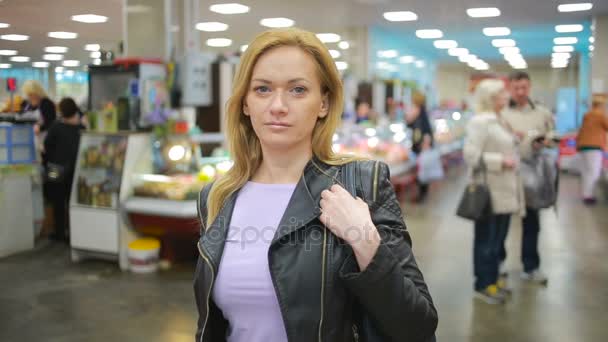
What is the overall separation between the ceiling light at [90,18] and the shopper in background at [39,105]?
657 mm

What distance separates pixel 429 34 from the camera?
15.4 m

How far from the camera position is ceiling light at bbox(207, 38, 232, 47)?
14731 millimetres

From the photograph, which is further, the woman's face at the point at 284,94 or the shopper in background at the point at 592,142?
the shopper in background at the point at 592,142

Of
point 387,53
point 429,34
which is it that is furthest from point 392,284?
point 387,53

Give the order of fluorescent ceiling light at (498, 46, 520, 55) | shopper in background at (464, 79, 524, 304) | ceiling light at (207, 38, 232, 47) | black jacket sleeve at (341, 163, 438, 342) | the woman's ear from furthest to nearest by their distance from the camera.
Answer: fluorescent ceiling light at (498, 46, 520, 55) < ceiling light at (207, 38, 232, 47) < shopper in background at (464, 79, 524, 304) < the woman's ear < black jacket sleeve at (341, 163, 438, 342)

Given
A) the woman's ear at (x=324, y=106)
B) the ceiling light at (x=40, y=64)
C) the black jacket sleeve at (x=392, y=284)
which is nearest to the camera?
the black jacket sleeve at (x=392, y=284)

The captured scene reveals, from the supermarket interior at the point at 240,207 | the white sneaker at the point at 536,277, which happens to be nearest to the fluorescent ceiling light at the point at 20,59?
the supermarket interior at the point at 240,207

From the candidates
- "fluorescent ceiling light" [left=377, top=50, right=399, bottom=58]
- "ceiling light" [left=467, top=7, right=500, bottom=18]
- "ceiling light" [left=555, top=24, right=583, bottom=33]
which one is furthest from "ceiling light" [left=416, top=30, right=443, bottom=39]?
"ceiling light" [left=467, top=7, right=500, bottom=18]

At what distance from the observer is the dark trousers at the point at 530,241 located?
197 inches

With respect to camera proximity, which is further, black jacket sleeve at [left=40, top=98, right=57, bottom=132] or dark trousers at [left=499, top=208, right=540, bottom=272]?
black jacket sleeve at [left=40, top=98, right=57, bottom=132]

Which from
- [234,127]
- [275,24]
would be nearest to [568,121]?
[275,24]

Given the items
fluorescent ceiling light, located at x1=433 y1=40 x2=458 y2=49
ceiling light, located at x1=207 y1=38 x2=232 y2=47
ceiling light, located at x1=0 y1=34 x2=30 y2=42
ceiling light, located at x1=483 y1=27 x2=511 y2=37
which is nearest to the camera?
ceiling light, located at x1=0 y1=34 x2=30 y2=42

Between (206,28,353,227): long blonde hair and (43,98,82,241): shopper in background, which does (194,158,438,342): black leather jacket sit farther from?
(43,98,82,241): shopper in background

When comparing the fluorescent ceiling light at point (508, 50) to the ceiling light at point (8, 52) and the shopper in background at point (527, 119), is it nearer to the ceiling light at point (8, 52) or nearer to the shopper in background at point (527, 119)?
the shopper in background at point (527, 119)
